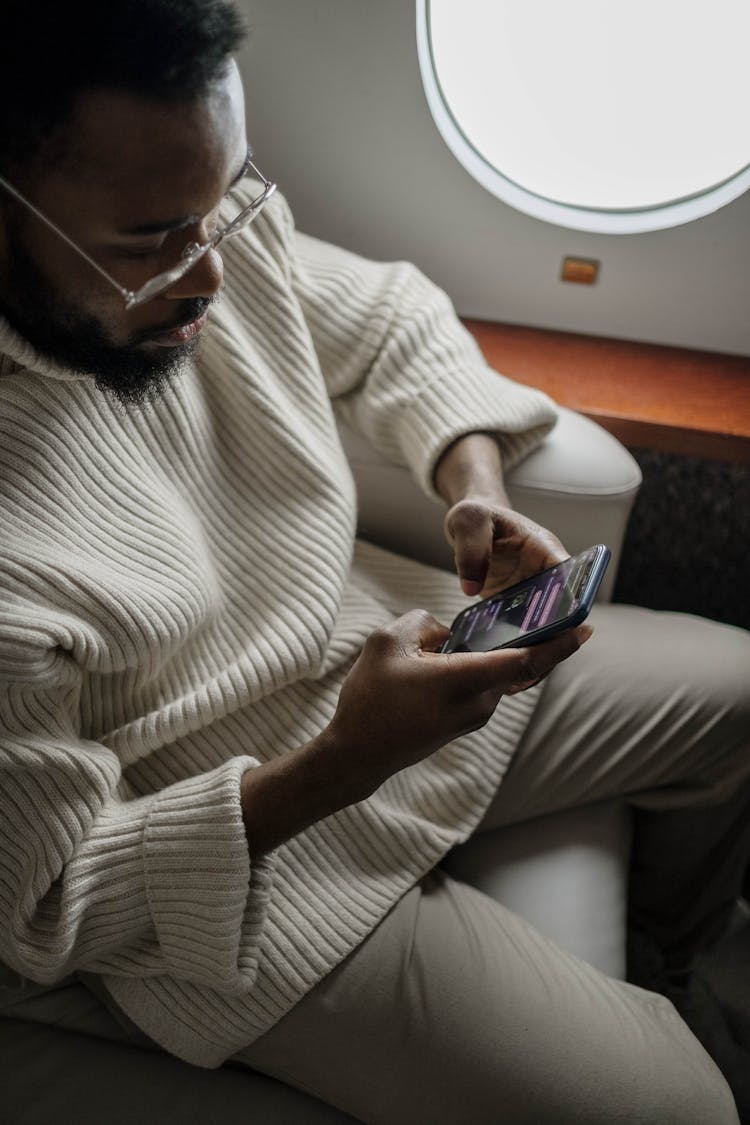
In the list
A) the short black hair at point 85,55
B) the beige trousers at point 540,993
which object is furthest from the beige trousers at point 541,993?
the short black hair at point 85,55

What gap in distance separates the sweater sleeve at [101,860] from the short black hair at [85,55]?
13.5 inches

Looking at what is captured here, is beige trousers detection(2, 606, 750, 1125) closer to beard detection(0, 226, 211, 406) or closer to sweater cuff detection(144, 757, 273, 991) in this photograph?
sweater cuff detection(144, 757, 273, 991)

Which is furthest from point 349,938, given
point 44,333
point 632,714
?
point 44,333

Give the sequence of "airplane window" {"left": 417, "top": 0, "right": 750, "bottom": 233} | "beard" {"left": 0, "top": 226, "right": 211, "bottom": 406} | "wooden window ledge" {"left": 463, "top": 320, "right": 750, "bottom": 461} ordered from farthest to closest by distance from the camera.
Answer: "wooden window ledge" {"left": 463, "top": 320, "right": 750, "bottom": 461} → "airplane window" {"left": 417, "top": 0, "right": 750, "bottom": 233} → "beard" {"left": 0, "top": 226, "right": 211, "bottom": 406}

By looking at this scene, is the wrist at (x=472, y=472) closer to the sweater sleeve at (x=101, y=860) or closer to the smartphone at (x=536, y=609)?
the smartphone at (x=536, y=609)

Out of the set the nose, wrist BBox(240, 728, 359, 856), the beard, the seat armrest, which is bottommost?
wrist BBox(240, 728, 359, 856)

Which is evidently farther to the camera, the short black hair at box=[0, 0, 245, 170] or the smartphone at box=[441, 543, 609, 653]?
the smartphone at box=[441, 543, 609, 653]

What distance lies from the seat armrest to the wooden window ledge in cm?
9

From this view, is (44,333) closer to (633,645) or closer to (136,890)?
(136,890)

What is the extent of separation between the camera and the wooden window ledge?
116 centimetres

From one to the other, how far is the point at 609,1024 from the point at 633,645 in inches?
15.1

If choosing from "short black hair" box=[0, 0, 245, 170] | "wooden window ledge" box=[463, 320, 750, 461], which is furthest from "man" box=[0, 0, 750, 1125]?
"wooden window ledge" box=[463, 320, 750, 461]

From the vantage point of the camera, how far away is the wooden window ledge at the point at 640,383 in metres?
1.16

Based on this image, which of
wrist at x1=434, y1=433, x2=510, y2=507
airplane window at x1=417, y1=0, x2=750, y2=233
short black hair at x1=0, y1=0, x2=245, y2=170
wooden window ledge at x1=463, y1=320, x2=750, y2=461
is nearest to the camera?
short black hair at x1=0, y1=0, x2=245, y2=170
